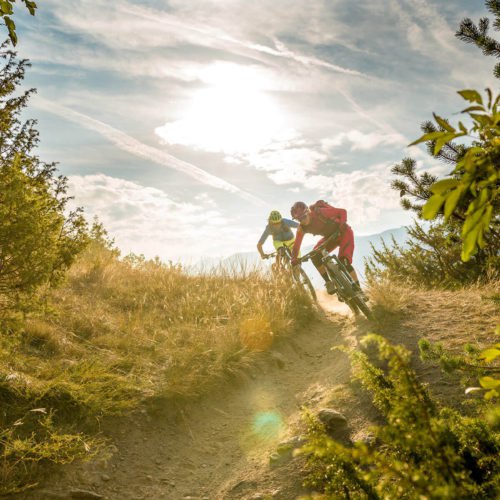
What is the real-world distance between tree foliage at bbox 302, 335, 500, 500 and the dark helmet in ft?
18.6

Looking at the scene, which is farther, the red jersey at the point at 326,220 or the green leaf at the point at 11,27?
the red jersey at the point at 326,220

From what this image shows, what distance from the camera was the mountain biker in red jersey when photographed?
8.09m

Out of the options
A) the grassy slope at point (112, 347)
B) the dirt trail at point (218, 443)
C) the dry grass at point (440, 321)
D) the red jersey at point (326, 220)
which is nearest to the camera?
the dirt trail at point (218, 443)

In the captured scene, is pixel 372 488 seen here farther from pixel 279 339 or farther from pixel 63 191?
pixel 63 191

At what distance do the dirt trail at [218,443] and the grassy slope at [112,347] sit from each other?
0.71 feet

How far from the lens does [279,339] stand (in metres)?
6.63

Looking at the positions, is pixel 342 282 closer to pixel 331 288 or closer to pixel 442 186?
pixel 331 288

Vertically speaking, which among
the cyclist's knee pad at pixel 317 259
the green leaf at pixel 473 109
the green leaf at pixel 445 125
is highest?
the green leaf at pixel 473 109

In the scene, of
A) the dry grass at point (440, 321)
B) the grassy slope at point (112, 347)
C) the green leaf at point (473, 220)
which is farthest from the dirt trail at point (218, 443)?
the green leaf at point (473, 220)

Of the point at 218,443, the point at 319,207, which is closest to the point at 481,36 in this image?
the point at 319,207

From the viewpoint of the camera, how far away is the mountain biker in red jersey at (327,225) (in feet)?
26.5

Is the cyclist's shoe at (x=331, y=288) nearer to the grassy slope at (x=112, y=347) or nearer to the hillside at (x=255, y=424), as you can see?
the grassy slope at (x=112, y=347)

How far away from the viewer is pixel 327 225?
8.23m

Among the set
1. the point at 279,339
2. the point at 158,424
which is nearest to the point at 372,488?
the point at 158,424
